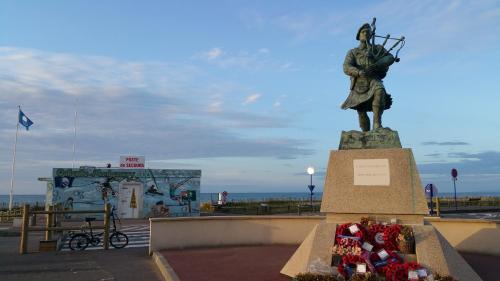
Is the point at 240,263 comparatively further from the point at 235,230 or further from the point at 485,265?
the point at 485,265

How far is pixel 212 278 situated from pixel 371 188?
12.6 ft

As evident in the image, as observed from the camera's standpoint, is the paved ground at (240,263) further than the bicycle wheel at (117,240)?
No

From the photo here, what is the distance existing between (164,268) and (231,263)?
155 centimetres

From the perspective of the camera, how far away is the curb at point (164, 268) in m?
9.45

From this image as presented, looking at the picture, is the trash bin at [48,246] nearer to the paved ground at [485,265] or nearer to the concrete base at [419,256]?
the concrete base at [419,256]

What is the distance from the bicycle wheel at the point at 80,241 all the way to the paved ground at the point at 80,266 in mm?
666

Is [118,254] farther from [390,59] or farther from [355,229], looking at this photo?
[390,59]

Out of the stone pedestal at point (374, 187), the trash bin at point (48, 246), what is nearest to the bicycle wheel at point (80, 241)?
the trash bin at point (48, 246)

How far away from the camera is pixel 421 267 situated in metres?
7.87

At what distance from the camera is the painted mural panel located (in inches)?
1216

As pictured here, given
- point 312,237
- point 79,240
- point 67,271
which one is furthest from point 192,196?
point 312,237

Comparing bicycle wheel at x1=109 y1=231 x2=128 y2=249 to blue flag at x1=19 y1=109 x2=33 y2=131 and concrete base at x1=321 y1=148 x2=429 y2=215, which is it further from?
blue flag at x1=19 y1=109 x2=33 y2=131

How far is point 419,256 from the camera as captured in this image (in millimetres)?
8273

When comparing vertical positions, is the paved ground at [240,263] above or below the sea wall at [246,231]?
below
